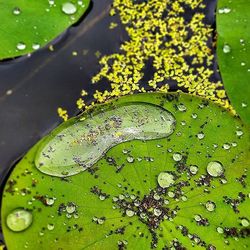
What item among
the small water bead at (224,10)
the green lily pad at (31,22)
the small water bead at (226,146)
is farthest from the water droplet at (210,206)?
the green lily pad at (31,22)

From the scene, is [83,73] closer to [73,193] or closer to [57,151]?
[57,151]

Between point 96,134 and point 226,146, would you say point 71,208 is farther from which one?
point 226,146

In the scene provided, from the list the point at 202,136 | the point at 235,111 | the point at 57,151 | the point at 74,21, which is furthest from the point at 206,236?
the point at 74,21

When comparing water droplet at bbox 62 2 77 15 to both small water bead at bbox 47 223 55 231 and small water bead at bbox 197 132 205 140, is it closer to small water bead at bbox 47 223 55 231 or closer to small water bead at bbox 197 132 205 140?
small water bead at bbox 197 132 205 140

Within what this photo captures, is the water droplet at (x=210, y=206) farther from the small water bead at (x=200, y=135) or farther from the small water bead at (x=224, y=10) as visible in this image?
the small water bead at (x=224, y=10)

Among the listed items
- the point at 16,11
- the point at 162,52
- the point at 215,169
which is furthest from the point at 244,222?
the point at 16,11
